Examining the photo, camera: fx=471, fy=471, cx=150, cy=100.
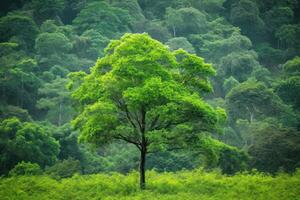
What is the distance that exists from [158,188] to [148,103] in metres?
4.21

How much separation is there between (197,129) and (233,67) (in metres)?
54.6

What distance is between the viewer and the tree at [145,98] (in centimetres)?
2169

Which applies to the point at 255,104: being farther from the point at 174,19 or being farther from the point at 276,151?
the point at 174,19

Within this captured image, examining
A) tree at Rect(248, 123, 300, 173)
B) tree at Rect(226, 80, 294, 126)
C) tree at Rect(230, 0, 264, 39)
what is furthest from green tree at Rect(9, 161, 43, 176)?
tree at Rect(230, 0, 264, 39)

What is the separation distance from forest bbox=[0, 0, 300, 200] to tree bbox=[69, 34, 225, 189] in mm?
60

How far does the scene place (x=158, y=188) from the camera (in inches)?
898

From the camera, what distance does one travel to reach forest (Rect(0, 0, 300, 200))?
22.3 m

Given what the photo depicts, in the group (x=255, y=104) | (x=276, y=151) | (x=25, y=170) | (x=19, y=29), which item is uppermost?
(x=19, y=29)

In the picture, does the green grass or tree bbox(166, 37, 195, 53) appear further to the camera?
tree bbox(166, 37, 195, 53)

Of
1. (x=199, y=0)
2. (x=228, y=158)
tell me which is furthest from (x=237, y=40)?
(x=228, y=158)

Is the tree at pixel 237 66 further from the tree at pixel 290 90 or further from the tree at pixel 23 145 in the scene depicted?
the tree at pixel 23 145

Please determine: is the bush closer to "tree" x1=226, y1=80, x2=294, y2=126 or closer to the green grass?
the green grass

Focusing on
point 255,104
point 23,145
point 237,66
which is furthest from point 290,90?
point 23,145

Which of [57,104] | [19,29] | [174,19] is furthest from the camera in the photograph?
[174,19]
